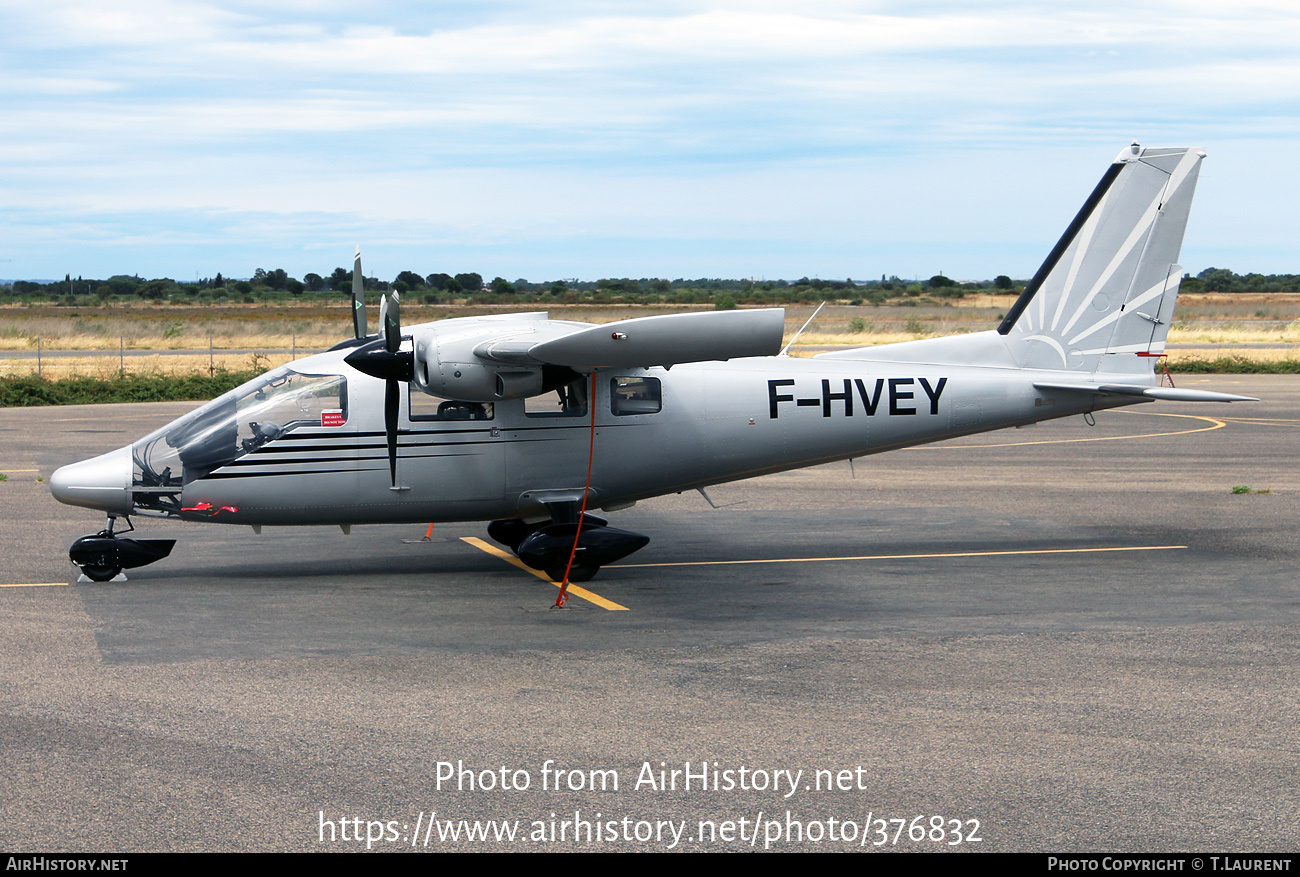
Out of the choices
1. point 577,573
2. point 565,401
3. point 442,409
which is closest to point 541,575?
point 577,573

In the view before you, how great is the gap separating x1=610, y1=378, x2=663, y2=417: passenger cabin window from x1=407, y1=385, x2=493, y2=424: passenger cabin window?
1.54m

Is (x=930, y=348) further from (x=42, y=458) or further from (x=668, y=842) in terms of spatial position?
(x=42, y=458)

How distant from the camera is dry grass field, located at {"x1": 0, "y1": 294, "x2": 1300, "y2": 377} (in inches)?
2063

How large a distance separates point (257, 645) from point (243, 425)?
340cm

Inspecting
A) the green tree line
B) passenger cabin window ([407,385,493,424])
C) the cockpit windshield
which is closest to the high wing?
passenger cabin window ([407,385,493,424])

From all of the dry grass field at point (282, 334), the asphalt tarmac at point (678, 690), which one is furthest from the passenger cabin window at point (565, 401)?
the dry grass field at point (282, 334)

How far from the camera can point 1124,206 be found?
15.6m

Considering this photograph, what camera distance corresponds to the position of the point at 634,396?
14.3 metres

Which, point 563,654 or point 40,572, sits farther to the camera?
point 40,572

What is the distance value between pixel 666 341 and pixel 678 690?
3642 millimetres

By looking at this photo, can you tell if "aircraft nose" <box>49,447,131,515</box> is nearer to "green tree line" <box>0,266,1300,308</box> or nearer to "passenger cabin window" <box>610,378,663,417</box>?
"passenger cabin window" <box>610,378,663,417</box>

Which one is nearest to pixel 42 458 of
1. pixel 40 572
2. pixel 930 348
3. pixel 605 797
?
pixel 40 572

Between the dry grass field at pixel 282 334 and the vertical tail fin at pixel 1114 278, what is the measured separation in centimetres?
3264

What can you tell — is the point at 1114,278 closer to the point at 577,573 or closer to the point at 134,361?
the point at 577,573
